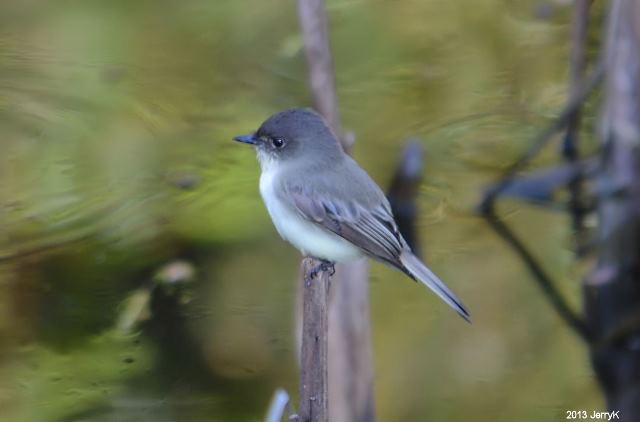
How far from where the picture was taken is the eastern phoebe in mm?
3348

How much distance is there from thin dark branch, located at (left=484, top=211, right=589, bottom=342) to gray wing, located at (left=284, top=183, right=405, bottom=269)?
1506 mm

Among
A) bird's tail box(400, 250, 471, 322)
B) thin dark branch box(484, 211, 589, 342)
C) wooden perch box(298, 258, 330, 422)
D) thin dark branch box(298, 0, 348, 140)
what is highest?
thin dark branch box(298, 0, 348, 140)

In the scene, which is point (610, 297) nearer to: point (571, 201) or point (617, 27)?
point (571, 201)

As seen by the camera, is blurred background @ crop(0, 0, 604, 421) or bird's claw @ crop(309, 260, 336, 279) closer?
bird's claw @ crop(309, 260, 336, 279)

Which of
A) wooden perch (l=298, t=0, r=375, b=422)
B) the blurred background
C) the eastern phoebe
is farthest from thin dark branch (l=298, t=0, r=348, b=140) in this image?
→ the blurred background

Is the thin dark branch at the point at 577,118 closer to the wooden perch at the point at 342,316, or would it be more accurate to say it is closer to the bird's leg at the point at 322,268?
the wooden perch at the point at 342,316

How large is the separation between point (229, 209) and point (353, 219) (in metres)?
1.68

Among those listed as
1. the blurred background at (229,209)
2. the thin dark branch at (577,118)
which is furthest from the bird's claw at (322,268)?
the thin dark branch at (577,118)

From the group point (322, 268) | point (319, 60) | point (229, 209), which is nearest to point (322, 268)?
point (322, 268)

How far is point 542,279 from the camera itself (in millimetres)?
4836

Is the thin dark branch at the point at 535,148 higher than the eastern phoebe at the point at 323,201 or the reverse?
higher

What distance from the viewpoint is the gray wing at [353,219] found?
10.9 ft

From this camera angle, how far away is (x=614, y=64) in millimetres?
4418

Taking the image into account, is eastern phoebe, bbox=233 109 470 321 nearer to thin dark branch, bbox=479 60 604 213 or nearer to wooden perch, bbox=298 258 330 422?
wooden perch, bbox=298 258 330 422
